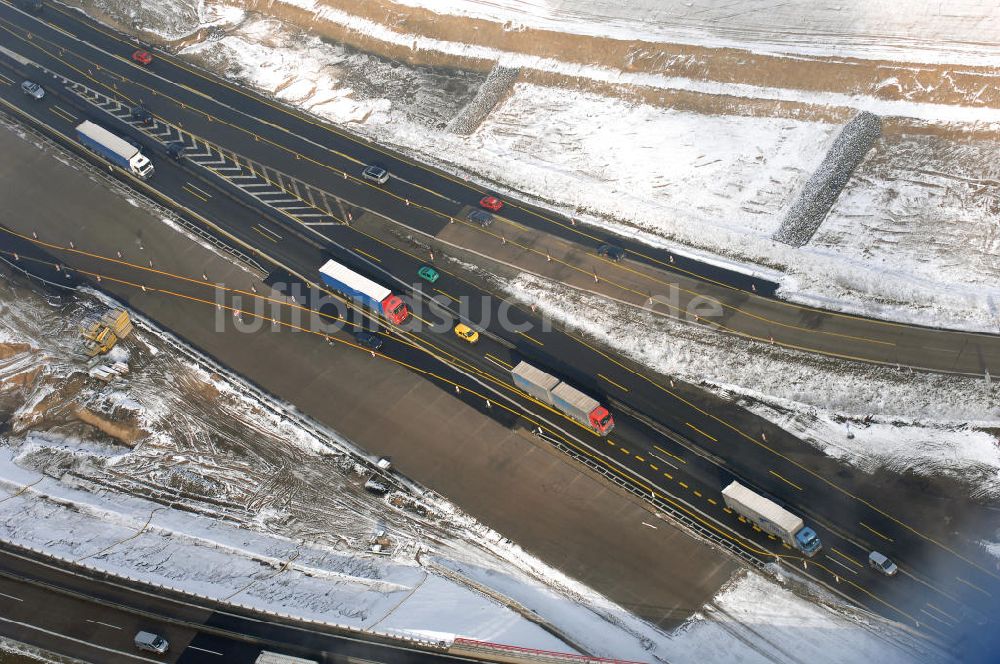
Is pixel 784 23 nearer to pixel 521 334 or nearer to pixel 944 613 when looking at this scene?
pixel 521 334

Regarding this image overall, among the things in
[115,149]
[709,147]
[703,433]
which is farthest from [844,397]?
[115,149]

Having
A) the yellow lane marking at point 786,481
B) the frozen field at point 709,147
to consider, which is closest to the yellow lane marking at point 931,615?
the yellow lane marking at point 786,481

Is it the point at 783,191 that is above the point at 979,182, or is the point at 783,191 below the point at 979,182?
below

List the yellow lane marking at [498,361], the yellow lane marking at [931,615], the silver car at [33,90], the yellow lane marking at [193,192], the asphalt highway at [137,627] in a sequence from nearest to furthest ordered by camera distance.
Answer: the yellow lane marking at [931,615] < the asphalt highway at [137,627] < the yellow lane marking at [498,361] < the yellow lane marking at [193,192] < the silver car at [33,90]

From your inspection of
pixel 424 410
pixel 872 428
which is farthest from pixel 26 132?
pixel 872 428

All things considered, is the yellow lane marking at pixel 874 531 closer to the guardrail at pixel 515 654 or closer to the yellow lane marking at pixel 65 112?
the guardrail at pixel 515 654

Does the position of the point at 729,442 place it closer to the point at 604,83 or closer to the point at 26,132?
the point at 604,83
